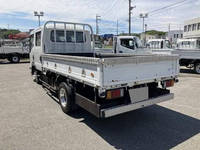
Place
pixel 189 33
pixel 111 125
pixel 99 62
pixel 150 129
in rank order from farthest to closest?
pixel 189 33 → pixel 111 125 → pixel 150 129 → pixel 99 62

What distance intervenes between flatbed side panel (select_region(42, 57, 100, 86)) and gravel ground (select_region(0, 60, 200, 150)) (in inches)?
43.7

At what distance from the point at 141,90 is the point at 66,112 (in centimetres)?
204

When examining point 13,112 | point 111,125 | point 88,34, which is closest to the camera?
point 111,125

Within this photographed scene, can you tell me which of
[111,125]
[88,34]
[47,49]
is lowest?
[111,125]

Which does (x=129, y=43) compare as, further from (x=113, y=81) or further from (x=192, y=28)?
(x=192, y=28)

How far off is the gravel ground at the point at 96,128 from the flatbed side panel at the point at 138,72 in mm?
1095

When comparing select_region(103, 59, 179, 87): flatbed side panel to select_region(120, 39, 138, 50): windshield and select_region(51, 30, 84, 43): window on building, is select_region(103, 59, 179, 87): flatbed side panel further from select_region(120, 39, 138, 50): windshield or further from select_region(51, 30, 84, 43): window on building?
select_region(120, 39, 138, 50): windshield

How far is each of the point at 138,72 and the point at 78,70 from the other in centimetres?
124

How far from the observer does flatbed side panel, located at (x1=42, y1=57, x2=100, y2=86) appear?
314cm

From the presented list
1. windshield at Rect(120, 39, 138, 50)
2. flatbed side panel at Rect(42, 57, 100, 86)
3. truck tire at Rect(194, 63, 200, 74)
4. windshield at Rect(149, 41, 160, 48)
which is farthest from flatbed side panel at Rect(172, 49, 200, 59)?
windshield at Rect(149, 41, 160, 48)

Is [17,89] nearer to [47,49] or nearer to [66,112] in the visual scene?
[47,49]

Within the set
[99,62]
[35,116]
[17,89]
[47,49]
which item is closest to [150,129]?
[99,62]

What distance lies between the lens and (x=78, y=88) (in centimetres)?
407

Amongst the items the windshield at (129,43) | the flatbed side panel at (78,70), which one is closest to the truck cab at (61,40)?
the flatbed side panel at (78,70)
